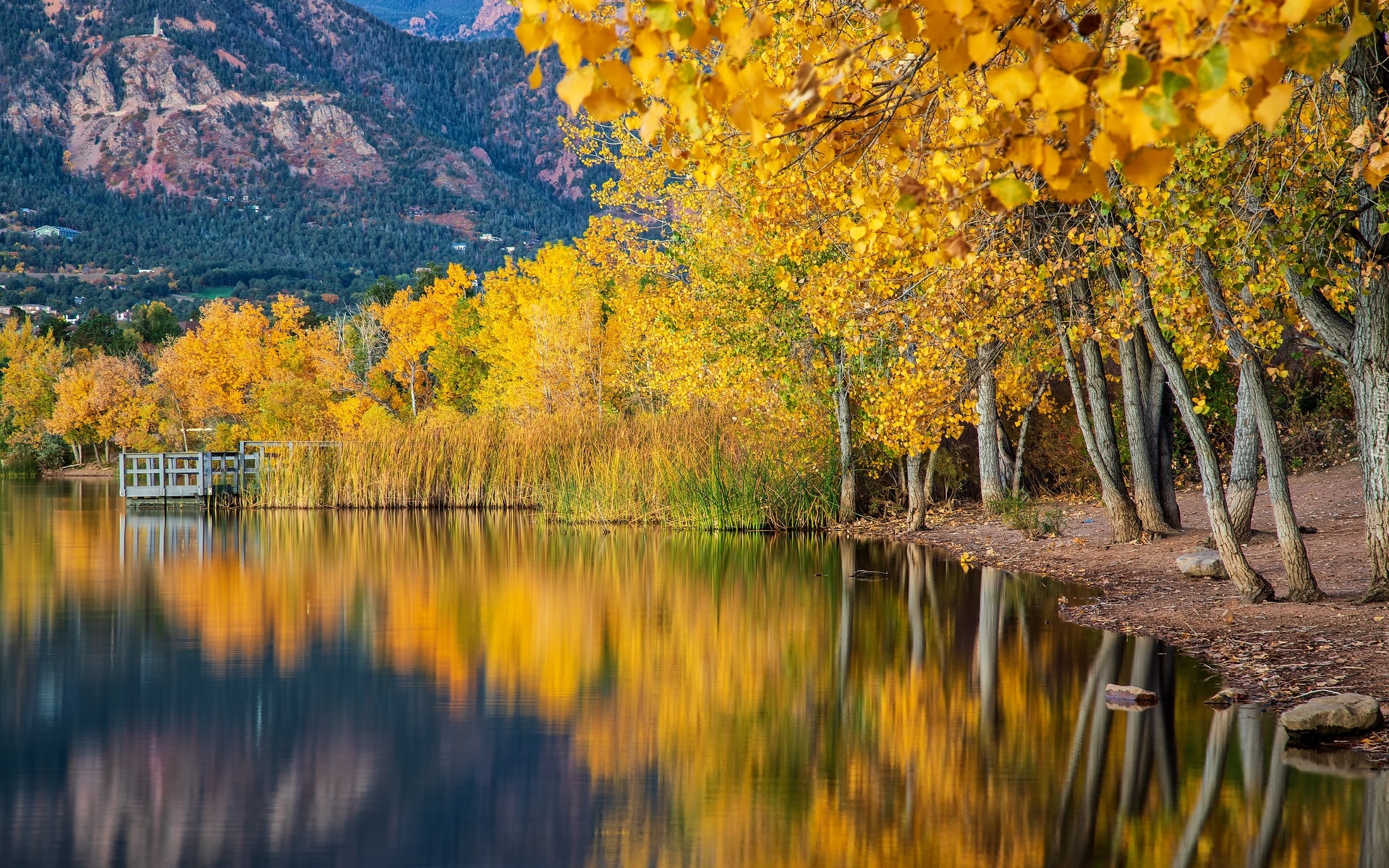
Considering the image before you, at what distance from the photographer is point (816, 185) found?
8383mm

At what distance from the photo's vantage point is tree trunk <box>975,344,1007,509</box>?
1775cm

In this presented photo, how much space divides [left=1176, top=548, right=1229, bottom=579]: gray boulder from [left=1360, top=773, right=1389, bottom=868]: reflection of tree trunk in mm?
6282

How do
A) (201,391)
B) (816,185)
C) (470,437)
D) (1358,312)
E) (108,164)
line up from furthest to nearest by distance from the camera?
(108,164) → (201,391) → (470,437) → (1358,312) → (816,185)

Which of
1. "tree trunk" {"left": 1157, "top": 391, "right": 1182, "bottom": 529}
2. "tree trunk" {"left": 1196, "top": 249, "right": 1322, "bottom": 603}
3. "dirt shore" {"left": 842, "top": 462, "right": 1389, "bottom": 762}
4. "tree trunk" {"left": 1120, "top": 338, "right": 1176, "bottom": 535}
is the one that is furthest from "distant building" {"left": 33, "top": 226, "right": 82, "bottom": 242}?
"tree trunk" {"left": 1196, "top": 249, "right": 1322, "bottom": 603}

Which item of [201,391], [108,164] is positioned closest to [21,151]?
[108,164]

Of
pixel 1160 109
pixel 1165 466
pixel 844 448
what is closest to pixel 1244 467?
pixel 1165 466

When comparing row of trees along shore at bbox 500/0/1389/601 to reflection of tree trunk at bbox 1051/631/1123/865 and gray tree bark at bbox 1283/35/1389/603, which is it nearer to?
gray tree bark at bbox 1283/35/1389/603

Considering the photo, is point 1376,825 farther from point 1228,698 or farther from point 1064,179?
point 1064,179

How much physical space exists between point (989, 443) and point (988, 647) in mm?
8316

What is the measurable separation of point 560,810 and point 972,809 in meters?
2.07

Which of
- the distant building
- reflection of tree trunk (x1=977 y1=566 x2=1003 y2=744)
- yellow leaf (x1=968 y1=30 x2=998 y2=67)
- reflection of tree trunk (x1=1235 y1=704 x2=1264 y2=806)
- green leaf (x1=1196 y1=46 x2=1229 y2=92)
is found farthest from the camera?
the distant building

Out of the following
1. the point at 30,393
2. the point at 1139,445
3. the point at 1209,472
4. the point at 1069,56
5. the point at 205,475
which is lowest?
the point at 1209,472

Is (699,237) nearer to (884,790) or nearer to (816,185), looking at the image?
(816,185)

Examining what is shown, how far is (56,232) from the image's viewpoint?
12444 cm
